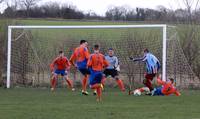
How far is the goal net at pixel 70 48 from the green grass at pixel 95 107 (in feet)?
17.2

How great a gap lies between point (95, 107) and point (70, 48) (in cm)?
1040

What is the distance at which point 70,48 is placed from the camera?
82.0 ft

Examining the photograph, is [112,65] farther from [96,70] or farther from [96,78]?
[96,78]

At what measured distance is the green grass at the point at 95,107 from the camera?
511 inches

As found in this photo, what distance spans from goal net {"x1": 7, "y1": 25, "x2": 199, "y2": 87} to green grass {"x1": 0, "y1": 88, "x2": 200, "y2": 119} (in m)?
5.26

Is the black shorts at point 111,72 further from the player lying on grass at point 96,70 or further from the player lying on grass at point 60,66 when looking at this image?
the player lying on grass at point 96,70

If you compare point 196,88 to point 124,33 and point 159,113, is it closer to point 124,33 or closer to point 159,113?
point 124,33

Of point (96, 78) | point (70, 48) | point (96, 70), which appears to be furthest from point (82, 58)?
point (70, 48)

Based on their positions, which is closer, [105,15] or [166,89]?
[166,89]

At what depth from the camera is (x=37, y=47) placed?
25109 millimetres

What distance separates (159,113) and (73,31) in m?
12.2

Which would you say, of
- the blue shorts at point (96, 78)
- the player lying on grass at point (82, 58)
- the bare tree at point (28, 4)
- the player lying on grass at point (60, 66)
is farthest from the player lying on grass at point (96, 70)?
the bare tree at point (28, 4)

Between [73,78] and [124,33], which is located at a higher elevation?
[124,33]

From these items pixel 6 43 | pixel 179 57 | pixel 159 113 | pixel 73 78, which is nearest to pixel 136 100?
pixel 159 113
